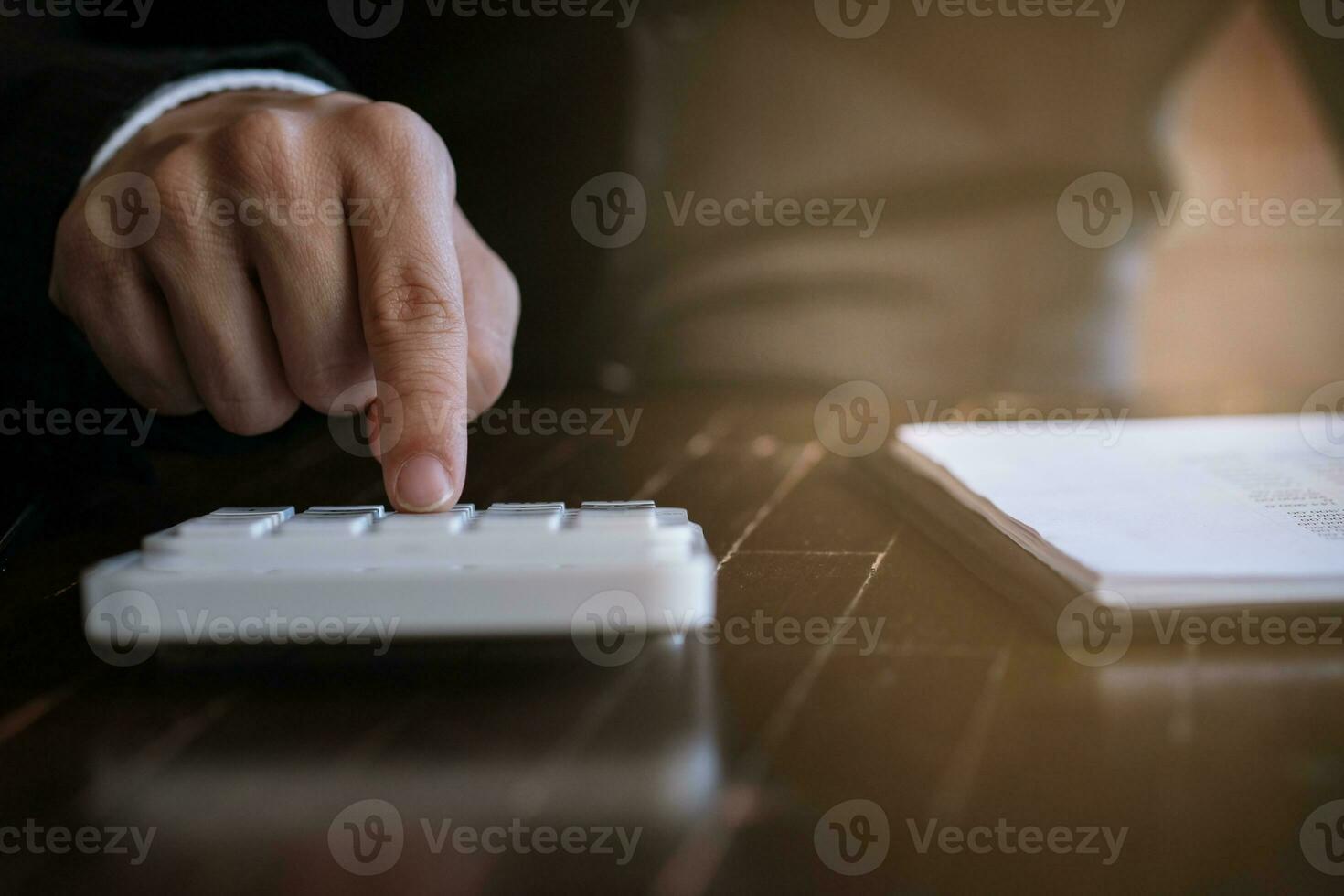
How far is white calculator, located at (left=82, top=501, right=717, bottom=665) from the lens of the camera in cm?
36

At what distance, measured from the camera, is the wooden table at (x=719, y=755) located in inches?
9.5

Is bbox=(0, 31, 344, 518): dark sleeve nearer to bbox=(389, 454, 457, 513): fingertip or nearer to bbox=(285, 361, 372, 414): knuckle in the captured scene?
bbox=(285, 361, 372, 414): knuckle

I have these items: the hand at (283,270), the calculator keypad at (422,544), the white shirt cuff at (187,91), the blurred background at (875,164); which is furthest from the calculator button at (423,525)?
the blurred background at (875,164)

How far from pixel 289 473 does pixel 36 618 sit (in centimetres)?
30

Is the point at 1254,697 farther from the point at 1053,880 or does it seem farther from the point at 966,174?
the point at 966,174

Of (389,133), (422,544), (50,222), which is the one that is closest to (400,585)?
(422,544)

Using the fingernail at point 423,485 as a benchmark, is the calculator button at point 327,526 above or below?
above

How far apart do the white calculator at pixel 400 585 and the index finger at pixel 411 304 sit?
0.11 m

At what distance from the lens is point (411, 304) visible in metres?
0.56

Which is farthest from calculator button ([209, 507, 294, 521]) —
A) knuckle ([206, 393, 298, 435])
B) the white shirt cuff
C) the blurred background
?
the blurred background

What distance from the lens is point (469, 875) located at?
238 mm

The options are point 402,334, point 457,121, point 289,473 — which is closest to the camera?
point 402,334

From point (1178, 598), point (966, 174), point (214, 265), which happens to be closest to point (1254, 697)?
point (1178, 598)

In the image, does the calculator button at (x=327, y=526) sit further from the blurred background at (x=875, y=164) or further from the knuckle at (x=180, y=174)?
the blurred background at (x=875, y=164)
